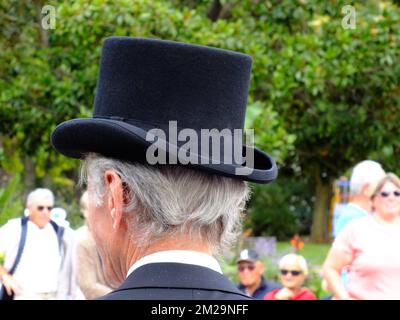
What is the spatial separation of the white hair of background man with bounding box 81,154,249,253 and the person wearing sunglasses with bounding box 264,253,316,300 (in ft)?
13.9

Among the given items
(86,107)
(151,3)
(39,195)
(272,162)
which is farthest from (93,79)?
(272,162)

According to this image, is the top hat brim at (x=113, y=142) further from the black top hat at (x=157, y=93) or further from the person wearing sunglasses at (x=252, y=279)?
the person wearing sunglasses at (x=252, y=279)

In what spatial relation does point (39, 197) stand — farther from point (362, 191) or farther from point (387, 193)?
point (387, 193)

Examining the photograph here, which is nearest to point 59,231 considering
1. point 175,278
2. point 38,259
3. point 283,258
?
point 38,259

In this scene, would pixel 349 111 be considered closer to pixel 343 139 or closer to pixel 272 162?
pixel 343 139

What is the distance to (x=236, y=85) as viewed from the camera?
Answer: 195cm

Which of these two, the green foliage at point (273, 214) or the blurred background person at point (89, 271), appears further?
the green foliage at point (273, 214)

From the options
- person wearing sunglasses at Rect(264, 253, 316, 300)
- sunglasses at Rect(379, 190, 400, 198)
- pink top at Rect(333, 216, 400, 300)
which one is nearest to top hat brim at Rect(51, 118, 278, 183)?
pink top at Rect(333, 216, 400, 300)

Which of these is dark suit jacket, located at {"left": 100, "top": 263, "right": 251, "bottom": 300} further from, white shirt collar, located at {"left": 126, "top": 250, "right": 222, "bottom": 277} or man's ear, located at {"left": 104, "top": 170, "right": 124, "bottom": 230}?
man's ear, located at {"left": 104, "top": 170, "right": 124, "bottom": 230}

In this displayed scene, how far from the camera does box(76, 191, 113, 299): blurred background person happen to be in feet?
17.9

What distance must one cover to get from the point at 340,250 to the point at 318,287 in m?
3.15

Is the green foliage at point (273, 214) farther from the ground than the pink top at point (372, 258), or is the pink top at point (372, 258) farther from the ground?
the green foliage at point (273, 214)

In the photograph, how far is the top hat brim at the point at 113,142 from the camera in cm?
174

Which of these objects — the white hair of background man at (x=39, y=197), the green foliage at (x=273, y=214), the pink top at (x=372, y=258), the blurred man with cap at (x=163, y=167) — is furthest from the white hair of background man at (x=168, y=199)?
the green foliage at (x=273, y=214)
